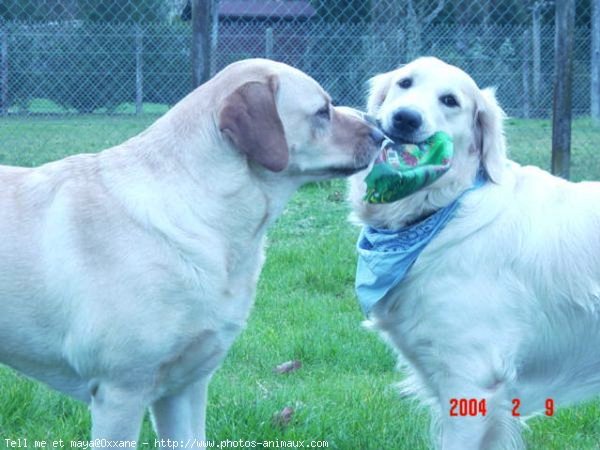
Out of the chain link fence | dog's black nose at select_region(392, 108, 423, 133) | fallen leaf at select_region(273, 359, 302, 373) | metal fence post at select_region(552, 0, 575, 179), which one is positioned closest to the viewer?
dog's black nose at select_region(392, 108, 423, 133)

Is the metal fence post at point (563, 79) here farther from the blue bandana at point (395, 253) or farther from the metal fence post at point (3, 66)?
the metal fence post at point (3, 66)

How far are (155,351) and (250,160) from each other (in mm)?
728

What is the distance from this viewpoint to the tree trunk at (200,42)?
24.8 ft

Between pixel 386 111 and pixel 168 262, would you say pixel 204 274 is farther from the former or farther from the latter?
pixel 386 111

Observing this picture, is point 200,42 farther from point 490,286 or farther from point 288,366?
point 490,286

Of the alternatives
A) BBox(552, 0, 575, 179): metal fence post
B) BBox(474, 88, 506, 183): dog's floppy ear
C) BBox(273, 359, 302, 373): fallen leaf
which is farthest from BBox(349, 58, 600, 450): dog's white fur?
BBox(552, 0, 575, 179): metal fence post

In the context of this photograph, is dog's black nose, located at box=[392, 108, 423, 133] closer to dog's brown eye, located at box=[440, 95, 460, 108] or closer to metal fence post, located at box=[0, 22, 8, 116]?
dog's brown eye, located at box=[440, 95, 460, 108]

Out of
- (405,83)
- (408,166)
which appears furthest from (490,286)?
(405,83)

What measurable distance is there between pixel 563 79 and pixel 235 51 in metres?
4.14

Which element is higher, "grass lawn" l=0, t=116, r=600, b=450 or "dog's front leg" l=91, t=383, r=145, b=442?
"dog's front leg" l=91, t=383, r=145, b=442

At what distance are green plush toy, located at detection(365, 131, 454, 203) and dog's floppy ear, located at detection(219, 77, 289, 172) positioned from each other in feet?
2.08

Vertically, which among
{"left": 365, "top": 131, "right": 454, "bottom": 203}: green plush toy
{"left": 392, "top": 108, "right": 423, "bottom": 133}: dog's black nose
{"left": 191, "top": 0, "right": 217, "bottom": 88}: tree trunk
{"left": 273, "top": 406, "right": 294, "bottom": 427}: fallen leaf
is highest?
{"left": 392, "top": 108, "right": 423, "bottom": 133}: dog's black nose

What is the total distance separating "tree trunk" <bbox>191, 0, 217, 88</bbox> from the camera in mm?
7570

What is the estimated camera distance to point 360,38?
1058 centimetres
